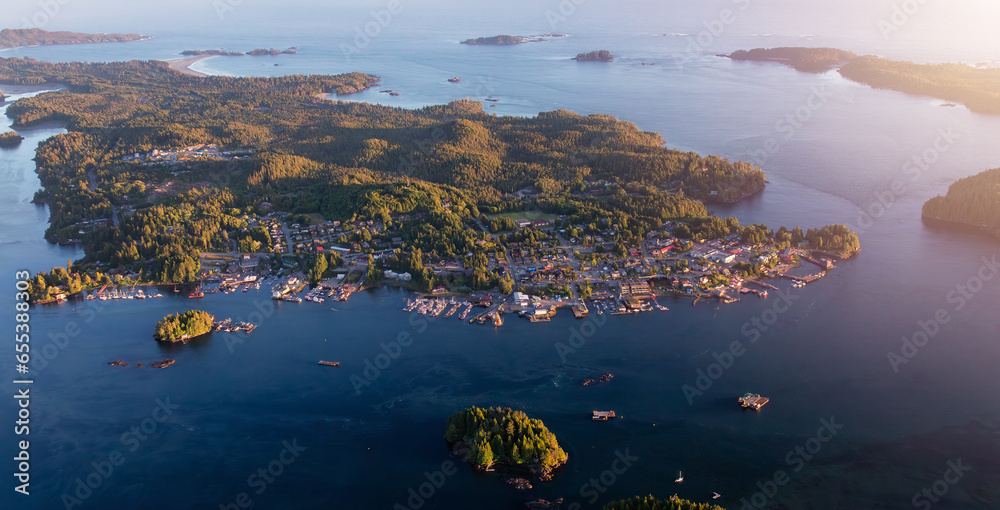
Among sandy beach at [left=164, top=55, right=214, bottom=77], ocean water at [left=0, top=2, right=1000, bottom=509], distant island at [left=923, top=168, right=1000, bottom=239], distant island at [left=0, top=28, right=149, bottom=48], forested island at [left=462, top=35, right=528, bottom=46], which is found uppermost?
distant island at [left=0, top=28, right=149, bottom=48]

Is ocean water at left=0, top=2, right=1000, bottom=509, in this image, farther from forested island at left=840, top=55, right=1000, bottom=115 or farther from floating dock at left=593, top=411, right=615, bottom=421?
forested island at left=840, top=55, right=1000, bottom=115

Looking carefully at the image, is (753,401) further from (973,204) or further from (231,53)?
(231,53)

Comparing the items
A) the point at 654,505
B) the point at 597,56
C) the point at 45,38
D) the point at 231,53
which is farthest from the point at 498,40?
the point at 654,505

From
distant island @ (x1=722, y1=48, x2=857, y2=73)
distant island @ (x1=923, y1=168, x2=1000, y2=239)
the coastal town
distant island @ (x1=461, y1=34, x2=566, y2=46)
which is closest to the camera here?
the coastal town

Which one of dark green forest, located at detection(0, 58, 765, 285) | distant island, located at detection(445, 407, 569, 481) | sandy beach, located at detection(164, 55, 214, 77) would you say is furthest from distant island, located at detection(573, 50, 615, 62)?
distant island, located at detection(445, 407, 569, 481)

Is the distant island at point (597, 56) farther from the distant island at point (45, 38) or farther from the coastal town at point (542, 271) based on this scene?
the distant island at point (45, 38)

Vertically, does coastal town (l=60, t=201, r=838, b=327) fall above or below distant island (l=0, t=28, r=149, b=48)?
below

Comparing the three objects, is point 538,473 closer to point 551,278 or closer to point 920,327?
point 551,278
